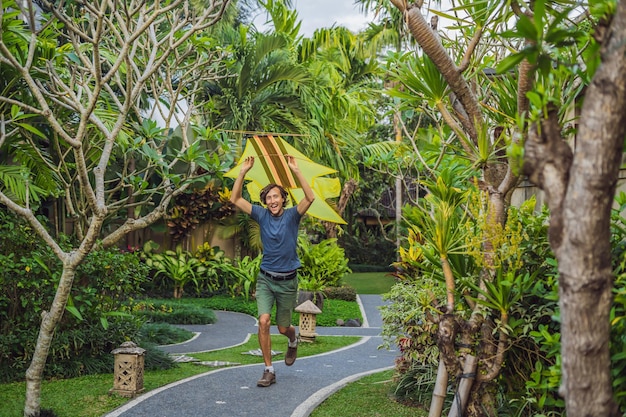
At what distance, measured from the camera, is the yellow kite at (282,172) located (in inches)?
261

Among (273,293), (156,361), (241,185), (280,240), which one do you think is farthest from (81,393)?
(241,185)

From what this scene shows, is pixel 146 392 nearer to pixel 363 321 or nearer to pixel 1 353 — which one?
pixel 1 353

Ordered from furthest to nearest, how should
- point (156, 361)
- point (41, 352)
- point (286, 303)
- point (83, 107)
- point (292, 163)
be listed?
1. point (156, 361)
2. point (286, 303)
3. point (292, 163)
4. point (83, 107)
5. point (41, 352)

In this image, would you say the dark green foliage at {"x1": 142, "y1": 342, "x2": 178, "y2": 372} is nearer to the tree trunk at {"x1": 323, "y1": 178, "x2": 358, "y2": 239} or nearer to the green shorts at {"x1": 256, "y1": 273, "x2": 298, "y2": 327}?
the green shorts at {"x1": 256, "y1": 273, "x2": 298, "y2": 327}

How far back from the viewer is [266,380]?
6461mm

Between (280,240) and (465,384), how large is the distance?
2.85 m

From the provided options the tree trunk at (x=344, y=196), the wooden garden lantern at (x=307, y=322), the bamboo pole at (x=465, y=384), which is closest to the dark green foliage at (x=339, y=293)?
the tree trunk at (x=344, y=196)

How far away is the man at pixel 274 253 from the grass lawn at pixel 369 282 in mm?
13670

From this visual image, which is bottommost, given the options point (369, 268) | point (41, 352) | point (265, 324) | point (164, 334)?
point (164, 334)

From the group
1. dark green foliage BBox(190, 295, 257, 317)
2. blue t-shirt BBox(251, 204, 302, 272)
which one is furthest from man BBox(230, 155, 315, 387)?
dark green foliage BBox(190, 295, 257, 317)

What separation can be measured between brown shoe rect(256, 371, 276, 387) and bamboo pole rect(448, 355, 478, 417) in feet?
8.98

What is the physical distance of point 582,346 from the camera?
2.18m

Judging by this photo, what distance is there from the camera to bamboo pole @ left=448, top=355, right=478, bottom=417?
4.09 m

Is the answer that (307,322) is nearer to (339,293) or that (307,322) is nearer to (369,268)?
(339,293)
